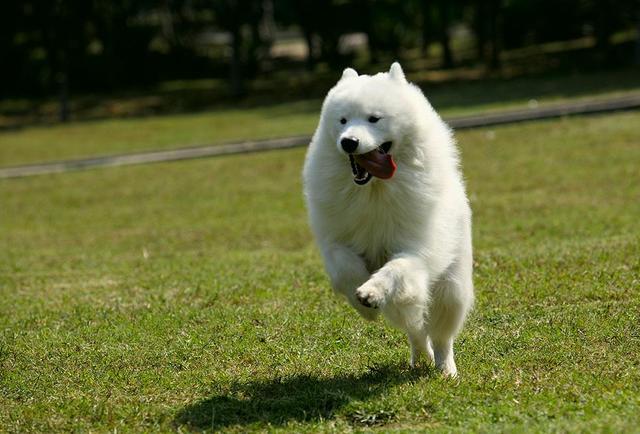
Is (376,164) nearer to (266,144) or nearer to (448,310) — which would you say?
(448,310)

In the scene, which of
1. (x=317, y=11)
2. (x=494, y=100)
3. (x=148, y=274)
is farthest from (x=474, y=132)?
(x=317, y=11)

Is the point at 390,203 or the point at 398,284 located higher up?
the point at 390,203

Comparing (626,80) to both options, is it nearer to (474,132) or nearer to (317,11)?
(474,132)

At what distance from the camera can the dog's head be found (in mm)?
5949

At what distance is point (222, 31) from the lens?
146ft

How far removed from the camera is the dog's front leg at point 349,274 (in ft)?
19.9

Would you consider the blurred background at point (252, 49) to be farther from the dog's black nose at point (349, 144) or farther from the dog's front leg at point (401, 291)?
the dog's black nose at point (349, 144)

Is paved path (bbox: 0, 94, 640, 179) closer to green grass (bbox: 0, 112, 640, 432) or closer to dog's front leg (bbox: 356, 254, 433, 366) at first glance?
green grass (bbox: 0, 112, 640, 432)

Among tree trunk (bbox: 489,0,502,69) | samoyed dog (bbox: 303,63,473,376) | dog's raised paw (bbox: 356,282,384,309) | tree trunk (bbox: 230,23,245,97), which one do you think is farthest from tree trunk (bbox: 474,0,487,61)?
dog's raised paw (bbox: 356,282,384,309)

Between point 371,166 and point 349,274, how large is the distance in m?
0.64

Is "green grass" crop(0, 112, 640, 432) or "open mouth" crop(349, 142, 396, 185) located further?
"open mouth" crop(349, 142, 396, 185)

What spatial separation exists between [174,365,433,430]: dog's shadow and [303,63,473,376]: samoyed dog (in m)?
0.40

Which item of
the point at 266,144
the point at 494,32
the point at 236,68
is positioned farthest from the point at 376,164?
the point at 236,68

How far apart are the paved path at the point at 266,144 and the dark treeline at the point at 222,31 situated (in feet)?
47.7
